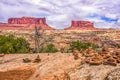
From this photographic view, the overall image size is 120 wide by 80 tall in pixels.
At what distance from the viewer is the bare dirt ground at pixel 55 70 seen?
25.5 metres

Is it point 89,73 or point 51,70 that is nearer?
point 89,73

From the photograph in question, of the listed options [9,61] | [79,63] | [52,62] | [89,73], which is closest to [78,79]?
[89,73]

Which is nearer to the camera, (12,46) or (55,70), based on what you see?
(55,70)

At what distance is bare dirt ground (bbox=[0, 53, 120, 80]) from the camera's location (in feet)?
83.6

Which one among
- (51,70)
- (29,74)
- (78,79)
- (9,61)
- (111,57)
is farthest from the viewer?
(9,61)

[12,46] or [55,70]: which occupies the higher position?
[55,70]

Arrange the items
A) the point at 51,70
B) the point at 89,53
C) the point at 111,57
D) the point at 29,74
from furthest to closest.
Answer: the point at 89,53, the point at 29,74, the point at 51,70, the point at 111,57

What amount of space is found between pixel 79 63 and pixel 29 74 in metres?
5.24

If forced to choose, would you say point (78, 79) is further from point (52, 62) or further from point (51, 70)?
point (52, 62)

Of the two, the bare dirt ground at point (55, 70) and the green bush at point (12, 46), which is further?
the green bush at point (12, 46)

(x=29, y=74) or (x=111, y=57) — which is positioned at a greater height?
(x=111, y=57)

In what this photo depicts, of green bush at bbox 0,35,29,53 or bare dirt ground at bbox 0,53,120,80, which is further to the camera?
green bush at bbox 0,35,29,53

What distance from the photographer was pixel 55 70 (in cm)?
2970

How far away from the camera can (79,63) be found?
31109mm
